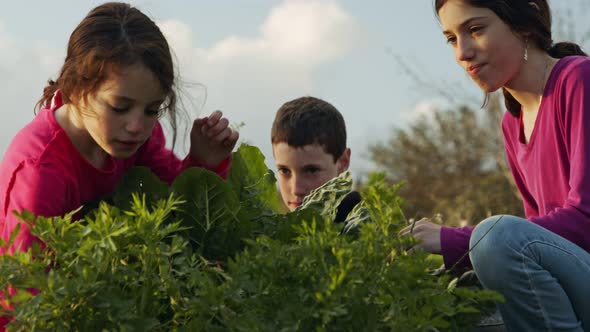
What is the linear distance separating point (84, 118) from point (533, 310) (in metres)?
1.68

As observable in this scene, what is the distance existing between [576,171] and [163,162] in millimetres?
1572

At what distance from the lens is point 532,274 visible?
2561 mm

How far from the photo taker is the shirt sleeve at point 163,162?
3119 mm

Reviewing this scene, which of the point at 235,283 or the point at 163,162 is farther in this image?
the point at 163,162

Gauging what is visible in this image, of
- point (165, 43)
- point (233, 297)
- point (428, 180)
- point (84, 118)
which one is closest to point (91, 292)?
point (233, 297)

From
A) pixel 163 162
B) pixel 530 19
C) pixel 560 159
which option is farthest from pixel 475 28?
pixel 163 162

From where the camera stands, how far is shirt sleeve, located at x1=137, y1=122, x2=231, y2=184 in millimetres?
3119

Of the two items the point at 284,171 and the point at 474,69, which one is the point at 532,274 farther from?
the point at 284,171

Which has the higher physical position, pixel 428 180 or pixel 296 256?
pixel 296 256

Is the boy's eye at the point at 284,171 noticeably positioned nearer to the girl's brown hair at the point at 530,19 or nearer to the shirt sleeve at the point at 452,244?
the girl's brown hair at the point at 530,19

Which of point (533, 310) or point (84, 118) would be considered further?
point (84, 118)

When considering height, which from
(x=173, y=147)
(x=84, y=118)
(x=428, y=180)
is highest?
(x=84, y=118)

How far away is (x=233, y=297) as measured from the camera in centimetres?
167

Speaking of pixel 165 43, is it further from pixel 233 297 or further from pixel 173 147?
pixel 233 297
